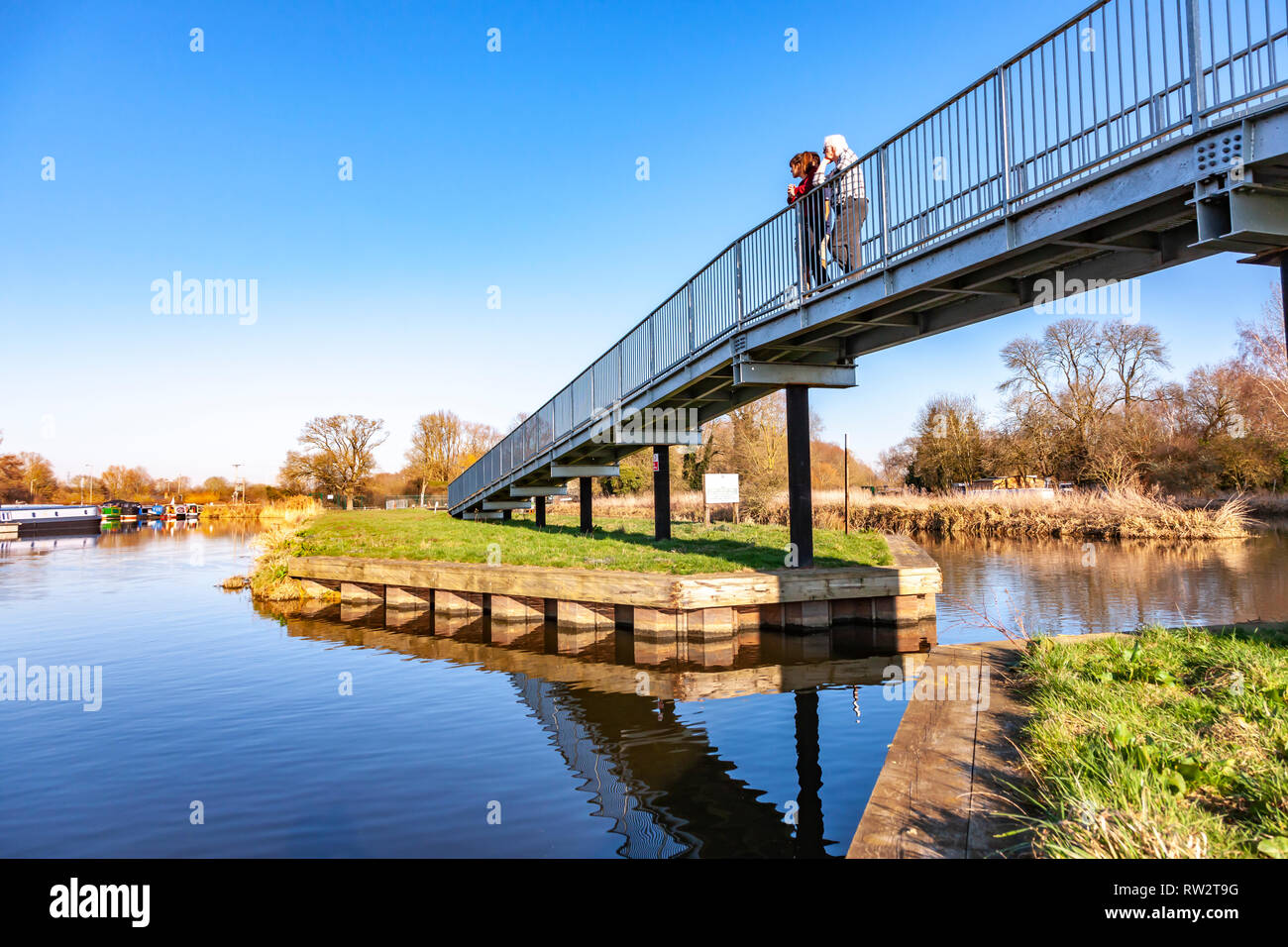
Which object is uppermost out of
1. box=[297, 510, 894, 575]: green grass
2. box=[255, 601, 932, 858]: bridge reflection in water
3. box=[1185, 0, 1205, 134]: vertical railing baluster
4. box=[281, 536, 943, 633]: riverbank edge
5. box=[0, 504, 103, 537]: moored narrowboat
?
box=[1185, 0, 1205, 134]: vertical railing baluster

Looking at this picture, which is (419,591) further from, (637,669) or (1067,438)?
(1067,438)

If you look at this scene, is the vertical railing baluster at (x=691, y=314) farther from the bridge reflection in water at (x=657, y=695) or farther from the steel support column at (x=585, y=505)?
the steel support column at (x=585, y=505)

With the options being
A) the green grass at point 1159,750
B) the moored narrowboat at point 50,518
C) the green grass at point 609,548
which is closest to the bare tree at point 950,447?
the green grass at point 609,548

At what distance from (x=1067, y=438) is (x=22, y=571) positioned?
4227 centimetres

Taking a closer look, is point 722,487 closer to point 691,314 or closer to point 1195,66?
point 691,314

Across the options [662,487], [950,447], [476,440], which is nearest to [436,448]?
[476,440]

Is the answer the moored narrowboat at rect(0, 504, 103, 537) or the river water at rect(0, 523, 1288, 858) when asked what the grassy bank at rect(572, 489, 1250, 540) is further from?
the moored narrowboat at rect(0, 504, 103, 537)

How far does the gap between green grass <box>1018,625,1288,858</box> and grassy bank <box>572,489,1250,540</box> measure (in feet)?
63.5

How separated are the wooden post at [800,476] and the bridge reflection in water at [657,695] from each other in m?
1.34

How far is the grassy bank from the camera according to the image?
24.3 meters

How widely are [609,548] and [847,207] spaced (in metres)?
7.68

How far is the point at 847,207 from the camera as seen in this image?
9.11 meters

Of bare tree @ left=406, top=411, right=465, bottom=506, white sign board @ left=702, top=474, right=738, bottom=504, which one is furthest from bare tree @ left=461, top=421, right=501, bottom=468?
white sign board @ left=702, top=474, right=738, bottom=504

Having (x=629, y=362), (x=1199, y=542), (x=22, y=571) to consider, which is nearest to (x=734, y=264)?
(x=629, y=362)
